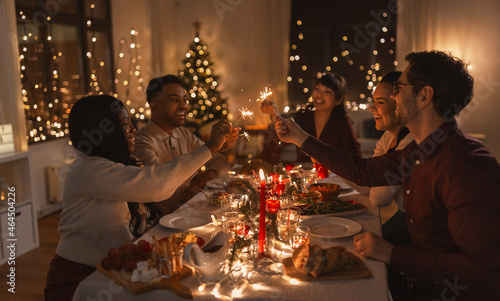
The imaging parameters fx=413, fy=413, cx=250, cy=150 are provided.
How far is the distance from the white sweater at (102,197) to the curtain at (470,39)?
556cm

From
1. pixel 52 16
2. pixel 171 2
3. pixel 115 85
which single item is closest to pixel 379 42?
pixel 171 2

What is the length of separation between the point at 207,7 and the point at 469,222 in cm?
682

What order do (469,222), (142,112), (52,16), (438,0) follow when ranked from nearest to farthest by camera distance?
(469,222)
(52,16)
(438,0)
(142,112)

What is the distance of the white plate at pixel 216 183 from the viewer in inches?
94.7

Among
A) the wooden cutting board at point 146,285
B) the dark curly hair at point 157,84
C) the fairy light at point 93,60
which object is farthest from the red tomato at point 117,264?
the fairy light at point 93,60

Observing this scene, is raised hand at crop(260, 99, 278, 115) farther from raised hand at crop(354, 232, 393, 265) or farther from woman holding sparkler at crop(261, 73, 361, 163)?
woman holding sparkler at crop(261, 73, 361, 163)

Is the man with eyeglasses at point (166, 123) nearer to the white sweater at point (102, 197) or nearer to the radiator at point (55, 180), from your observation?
the white sweater at point (102, 197)

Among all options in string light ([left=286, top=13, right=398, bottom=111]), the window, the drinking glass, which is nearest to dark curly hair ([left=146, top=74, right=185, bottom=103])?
the drinking glass

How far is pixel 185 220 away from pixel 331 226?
642 millimetres

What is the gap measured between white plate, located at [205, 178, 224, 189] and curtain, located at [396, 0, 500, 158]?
15.8 ft

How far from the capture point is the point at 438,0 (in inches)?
239

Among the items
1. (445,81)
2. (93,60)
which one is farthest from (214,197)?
(93,60)

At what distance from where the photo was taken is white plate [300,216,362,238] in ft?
5.41

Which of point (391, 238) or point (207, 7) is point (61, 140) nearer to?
point (207, 7)
